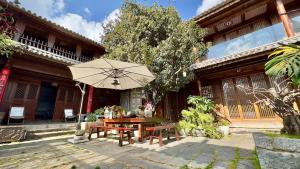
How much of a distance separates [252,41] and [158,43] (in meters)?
5.30

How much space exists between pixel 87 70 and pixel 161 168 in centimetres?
352

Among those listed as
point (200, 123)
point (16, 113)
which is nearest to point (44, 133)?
point (16, 113)

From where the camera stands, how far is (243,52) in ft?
23.4

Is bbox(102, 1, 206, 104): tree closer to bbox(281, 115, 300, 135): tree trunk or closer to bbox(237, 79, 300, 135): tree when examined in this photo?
bbox(237, 79, 300, 135): tree

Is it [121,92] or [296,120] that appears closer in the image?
[296,120]

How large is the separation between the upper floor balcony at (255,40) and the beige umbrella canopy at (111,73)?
19.1ft

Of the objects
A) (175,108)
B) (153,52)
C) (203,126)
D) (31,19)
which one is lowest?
(203,126)

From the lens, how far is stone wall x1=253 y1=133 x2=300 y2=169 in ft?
7.29

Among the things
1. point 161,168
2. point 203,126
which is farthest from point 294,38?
point 161,168

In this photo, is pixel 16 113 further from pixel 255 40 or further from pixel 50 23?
pixel 255 40

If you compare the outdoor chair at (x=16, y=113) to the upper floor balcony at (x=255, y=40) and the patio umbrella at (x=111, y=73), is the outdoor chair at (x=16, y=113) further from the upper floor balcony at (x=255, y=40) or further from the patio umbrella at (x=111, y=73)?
the upper floor balcony at (x=255, y=40)

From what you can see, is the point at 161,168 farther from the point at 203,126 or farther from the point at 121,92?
the point at 121,92

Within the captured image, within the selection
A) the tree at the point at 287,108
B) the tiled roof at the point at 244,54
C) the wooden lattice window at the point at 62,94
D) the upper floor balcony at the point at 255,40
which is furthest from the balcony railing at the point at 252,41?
the wooden lattice window at the point at 62,94

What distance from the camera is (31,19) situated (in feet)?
26.3
